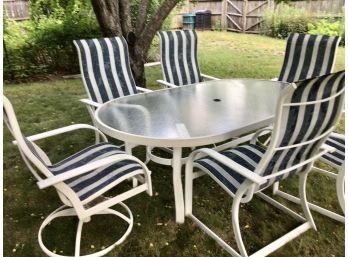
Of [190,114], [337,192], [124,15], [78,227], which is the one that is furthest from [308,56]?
[78,227]

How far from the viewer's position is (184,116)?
2.37 m

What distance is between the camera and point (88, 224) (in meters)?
2.39

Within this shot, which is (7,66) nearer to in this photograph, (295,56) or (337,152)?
(295,56)

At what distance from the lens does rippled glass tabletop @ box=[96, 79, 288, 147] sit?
6.70ft

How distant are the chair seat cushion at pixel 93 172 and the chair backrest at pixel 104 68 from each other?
0.98m

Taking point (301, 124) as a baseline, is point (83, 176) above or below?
below

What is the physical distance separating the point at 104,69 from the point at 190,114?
4.16 feet

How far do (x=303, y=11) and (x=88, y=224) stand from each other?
1082 cm

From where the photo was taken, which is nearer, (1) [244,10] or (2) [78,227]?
(2) [78,227]

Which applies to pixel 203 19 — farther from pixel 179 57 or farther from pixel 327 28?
pixel 179 57

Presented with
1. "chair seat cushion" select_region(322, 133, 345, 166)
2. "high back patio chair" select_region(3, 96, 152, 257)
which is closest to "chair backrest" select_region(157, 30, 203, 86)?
"high back patio chair" select_region(3, 96, 152, 257)

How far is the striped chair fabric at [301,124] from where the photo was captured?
1.55 metres

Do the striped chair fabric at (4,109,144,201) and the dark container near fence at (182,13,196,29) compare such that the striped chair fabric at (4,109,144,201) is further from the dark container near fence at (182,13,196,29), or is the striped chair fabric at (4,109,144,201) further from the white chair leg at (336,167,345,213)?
the dark container near fence at (182,13,196,29)

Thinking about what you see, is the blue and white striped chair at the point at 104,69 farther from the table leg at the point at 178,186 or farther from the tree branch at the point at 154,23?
the tree branch at the point at 154,23
